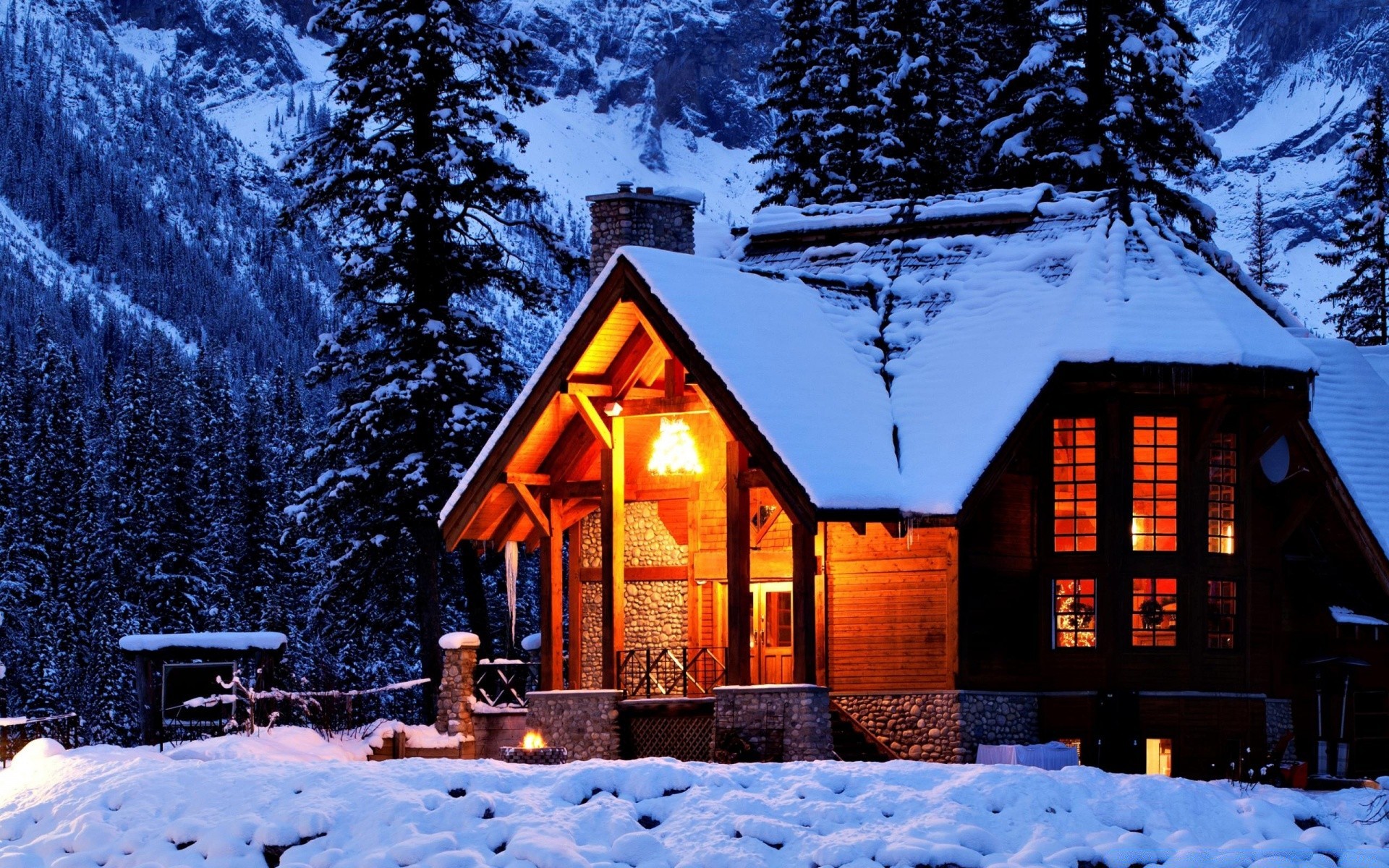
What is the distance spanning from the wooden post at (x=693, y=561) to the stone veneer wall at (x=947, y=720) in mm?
2929

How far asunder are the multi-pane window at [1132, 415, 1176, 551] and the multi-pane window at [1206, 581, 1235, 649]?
87 cm

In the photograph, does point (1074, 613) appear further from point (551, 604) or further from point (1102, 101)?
point (1102, 101)

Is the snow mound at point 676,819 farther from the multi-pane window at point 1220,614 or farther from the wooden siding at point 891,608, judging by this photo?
the wooden siding at point 891,608

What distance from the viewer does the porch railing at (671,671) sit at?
89.9ft

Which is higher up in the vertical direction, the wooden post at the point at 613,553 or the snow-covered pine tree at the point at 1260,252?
the snow-covered pine tree at the point at 1260,252

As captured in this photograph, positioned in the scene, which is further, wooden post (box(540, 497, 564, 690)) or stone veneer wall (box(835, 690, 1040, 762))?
wooden post (box(540, 497, 564, 690))

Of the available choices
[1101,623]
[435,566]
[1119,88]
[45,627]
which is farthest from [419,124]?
[45,627]

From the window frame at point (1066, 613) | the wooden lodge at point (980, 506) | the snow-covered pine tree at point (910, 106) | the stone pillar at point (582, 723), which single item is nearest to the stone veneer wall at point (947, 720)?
the wooden lodge at point (980, 506)

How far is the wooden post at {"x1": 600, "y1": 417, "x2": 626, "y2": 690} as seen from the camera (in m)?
27.5

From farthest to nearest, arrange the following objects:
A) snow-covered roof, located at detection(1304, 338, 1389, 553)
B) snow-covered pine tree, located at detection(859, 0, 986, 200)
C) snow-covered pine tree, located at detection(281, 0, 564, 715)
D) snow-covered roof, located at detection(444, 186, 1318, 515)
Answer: snow-covered pine tree, located at detection(859, 0, 986, 200)
snow-covered pine tree, located at detection(281, 0, 564, 715)
snow-covered roof, located at detection(1304, 338, 1389, 553)
snow-covered roof, located at detection(444, 186, 1318, 515)

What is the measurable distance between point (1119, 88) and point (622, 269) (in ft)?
52.4

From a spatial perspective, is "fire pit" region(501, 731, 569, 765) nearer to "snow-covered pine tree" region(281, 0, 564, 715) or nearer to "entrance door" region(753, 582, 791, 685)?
"entrance door" region(753, 582, 791, 685)

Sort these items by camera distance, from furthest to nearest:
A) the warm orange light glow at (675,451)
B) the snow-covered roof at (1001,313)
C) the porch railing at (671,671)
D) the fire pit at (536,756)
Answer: the warm orange light glow at (675,451) < the porch railing at (671,671) < the snow-covered roof at (1001,313) < the fire pit at (536,756)

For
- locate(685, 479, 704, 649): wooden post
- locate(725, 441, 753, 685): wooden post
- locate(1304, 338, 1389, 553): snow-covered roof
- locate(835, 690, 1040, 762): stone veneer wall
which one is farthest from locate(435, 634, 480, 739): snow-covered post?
locate(1304, 338, 1389, 553): snow-covered roof
